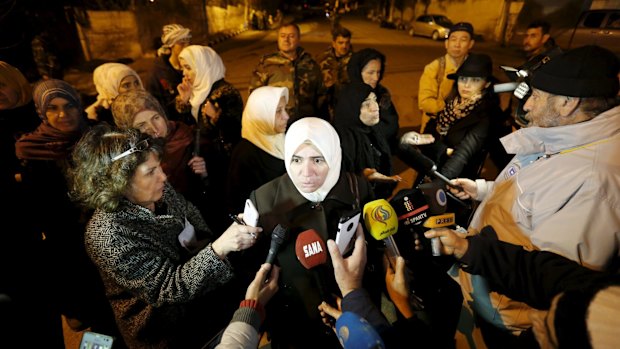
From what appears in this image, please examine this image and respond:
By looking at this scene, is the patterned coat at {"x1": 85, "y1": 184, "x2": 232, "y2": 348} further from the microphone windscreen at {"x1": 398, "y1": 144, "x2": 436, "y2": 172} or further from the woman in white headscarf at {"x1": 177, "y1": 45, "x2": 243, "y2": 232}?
the microphone windscreen at {"x1": 398, "y1": 144, "x2": 436, "y2": 172}

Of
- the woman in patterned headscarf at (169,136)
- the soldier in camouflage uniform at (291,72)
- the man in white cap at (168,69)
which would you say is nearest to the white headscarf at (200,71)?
the man in white cap at (168,69)

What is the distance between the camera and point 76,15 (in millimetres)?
11289

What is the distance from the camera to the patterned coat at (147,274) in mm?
1462

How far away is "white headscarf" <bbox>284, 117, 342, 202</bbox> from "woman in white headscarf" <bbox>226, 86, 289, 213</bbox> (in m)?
0.71

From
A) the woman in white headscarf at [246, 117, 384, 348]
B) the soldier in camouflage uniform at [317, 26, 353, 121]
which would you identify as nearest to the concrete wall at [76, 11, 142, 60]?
the soldier in camouflage uniform at [317, 26, 353, 121]

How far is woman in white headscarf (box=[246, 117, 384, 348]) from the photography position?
1.71 metres

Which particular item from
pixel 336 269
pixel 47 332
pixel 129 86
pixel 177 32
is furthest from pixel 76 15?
pixel 336 269

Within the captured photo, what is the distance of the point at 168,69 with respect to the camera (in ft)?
13.3

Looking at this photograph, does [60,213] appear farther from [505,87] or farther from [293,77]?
[505,87]

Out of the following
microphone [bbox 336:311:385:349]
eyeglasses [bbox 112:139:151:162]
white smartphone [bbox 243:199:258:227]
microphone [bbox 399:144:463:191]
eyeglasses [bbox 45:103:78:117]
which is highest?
eyeglasses [bbox 112:139:151:162]

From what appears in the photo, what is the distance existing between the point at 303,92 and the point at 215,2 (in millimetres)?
19915

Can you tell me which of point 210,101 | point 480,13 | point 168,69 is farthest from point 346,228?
point 480,13

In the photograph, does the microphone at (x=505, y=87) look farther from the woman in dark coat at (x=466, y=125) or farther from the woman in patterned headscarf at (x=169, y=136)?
the woman in patterned headscarf at (x=169, y=136)

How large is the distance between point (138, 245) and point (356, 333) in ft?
3.71
